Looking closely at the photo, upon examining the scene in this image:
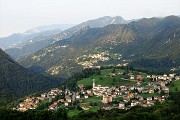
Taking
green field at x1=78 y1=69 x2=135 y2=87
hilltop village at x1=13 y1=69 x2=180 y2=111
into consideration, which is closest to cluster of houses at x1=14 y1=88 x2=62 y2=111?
hilltop village at x1=13 y1=69 x2=180 y2=111

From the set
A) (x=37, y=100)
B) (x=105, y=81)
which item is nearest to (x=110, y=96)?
(x=37, y=100)

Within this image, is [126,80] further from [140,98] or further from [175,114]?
[175,114]

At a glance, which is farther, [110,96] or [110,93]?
[110,93]

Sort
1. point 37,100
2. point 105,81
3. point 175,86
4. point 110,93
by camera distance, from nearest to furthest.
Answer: point 110,93 < point 37,100 < point 175,86 < point 105,81

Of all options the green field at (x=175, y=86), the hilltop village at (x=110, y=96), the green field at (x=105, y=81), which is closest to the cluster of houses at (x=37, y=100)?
the hilltop village at (x=110, y=96)

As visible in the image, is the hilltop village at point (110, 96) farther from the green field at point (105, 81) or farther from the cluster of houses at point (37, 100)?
the green field at point (105, 81)

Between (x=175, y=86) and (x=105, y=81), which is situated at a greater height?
(x=105, y=81)

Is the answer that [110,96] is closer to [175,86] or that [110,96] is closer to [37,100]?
[175,86]

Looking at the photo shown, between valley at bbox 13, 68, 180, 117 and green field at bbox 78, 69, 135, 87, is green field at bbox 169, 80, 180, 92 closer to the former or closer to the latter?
valley at bbox 13, 68, 180, 117
